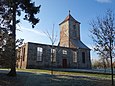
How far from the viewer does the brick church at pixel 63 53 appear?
3759cm

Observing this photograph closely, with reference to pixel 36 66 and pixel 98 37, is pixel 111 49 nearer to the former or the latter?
pixel 98 37

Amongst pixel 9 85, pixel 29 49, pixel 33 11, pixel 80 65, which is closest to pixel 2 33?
pixel 9 85

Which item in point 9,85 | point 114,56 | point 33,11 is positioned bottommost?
point 9,85

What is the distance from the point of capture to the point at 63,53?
42.7m

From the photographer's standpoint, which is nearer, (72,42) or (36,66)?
(36,66)

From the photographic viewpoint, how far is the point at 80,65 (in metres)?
45.2

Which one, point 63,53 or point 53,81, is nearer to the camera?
point 53,81

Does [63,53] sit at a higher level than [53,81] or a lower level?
higher

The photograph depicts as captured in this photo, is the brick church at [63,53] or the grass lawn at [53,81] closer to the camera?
the grass lawn at [53,81]

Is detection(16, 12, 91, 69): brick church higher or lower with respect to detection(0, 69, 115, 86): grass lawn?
higher

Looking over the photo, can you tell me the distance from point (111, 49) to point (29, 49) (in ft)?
87.2

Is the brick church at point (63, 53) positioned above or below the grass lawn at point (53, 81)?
above

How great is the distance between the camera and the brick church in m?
37.6

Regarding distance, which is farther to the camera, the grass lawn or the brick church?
the brick church
